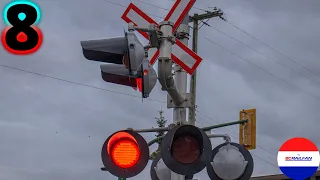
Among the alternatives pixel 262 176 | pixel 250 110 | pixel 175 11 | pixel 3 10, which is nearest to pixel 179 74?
pixel 175 11

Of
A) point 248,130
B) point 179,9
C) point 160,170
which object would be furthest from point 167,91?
point 248,130

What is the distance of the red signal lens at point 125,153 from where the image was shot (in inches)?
172

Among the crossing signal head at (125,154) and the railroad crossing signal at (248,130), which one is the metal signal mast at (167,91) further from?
the railroad crossing signal at (248,130)

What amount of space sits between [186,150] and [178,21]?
131 cm

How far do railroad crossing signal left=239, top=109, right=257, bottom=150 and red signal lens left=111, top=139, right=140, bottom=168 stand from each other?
8847 mm

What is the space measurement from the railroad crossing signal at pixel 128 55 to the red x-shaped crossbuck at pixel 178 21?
3.07 feet

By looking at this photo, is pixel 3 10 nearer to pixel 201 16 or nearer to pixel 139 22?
pixel 139 22

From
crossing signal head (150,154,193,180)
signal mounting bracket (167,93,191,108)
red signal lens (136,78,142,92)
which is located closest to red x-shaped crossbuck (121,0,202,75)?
signal mounting bracket (167,93,191,108)

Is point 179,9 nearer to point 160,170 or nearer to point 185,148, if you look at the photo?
point 185,148

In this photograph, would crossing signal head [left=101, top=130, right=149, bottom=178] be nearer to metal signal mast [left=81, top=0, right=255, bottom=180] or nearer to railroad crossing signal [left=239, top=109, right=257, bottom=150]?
metal signal mast [left=81, top=0, right=255, bottom=180]

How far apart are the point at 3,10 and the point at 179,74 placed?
6.08ft

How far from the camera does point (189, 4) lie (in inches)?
189

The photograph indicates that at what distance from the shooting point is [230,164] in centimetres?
486

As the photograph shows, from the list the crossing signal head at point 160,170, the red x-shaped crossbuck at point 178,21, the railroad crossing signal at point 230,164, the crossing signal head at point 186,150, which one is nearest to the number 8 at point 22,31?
the red x-shaped crossbuck at point 178,21
